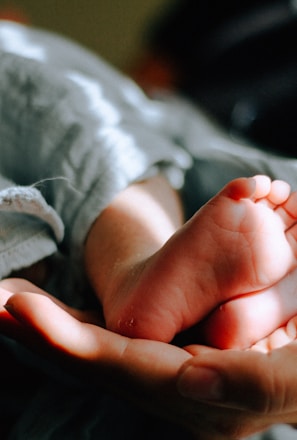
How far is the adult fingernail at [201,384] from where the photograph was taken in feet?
1.08

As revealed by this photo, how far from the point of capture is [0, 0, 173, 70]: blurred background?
1.59 metres

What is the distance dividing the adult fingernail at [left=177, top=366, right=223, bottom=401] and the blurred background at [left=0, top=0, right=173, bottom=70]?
4.44 ft

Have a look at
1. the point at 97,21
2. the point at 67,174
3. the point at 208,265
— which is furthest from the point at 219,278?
the point at 97,21

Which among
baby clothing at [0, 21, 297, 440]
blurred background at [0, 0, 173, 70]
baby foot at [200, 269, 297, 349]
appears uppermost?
baby foot at [200, 269, 297, 349]

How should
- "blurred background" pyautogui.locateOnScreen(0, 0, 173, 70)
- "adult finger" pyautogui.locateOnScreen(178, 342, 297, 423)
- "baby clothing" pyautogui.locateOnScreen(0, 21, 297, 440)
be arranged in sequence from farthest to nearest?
"blurred background" pyautogui.locateOnScreen(0, 0, 173, 70)
"baby clothing" pyautogui.locateOnScreen(0, 21, 297, 440)
"adult finger" pyautogui.locateOnScreen(178, 342, 297, 423)

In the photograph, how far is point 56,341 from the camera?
38 cm

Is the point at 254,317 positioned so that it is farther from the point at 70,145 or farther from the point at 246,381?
the point at 70,145

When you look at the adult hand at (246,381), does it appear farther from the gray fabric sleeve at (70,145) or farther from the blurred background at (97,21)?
the blurred background at (97,21)

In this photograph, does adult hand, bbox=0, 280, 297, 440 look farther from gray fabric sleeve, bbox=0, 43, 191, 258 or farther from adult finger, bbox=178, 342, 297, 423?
gray fabric sleeve, bbox=0, 43, 191, 258

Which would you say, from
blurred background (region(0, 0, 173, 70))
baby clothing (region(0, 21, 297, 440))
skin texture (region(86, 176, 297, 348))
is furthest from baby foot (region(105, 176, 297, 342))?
blurred background (region(0, 0, 173, 70))

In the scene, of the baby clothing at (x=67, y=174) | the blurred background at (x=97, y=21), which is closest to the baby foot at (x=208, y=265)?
the baby clothing at (x=67, y=174)

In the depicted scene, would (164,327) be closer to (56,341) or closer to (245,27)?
(56,341)

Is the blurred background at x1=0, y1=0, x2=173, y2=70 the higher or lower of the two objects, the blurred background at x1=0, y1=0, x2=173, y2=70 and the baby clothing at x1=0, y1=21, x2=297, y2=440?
the lower

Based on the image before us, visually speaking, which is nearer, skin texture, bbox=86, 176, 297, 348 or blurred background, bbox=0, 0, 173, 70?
skin texture, bbox=86, 176, 297, 348
